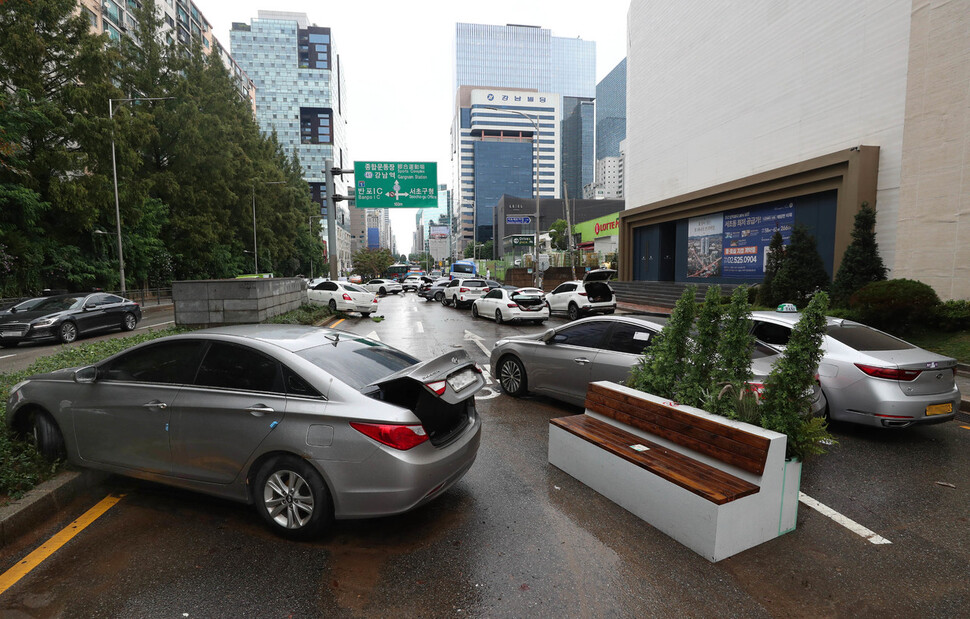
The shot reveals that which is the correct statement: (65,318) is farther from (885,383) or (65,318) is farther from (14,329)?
(885,383)

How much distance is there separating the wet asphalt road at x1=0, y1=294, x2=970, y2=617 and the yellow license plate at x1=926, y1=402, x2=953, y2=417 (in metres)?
0.97

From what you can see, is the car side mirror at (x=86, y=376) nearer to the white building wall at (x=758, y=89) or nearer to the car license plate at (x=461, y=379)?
the car license plate at (x=461, y=379)

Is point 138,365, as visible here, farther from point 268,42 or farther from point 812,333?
point 268,42

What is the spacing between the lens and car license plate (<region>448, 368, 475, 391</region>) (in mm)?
3685

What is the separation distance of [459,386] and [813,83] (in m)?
19.0

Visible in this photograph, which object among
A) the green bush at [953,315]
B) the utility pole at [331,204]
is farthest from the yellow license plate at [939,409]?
the utility pole at [331,204]

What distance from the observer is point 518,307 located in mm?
18297

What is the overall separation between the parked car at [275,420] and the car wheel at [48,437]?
0.01m

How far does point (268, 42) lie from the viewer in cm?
13862

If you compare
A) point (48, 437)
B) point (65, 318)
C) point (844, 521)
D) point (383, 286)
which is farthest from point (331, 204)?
point (383, 286)

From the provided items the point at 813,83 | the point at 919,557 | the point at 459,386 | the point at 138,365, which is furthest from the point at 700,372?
the point at 813,83

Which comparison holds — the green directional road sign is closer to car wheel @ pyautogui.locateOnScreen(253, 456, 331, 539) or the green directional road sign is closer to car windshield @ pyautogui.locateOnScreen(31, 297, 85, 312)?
car windshield @ pyautogui.locateOnScreen(31, 297, 85, 312)

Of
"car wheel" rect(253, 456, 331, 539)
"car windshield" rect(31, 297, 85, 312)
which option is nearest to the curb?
"car wheel" rect(253, 456, 331, 539)

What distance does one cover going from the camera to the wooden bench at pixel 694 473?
328 centimetres
